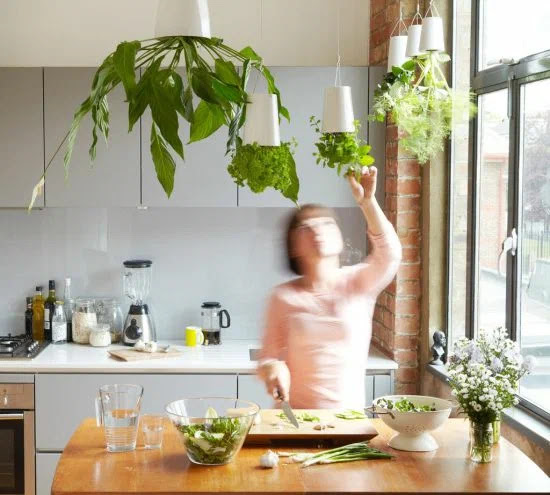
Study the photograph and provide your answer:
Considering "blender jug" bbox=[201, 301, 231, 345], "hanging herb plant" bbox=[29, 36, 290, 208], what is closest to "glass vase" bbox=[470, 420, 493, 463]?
"hanging herb plant" bbox=[29, 36, 290, 208]

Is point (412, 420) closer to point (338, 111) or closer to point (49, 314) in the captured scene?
point (338, 111)

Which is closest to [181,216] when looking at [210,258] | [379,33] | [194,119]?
[210,258]

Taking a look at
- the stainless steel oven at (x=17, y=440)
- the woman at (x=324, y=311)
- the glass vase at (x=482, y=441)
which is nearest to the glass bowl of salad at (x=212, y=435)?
the woman at (x=324, y=311)

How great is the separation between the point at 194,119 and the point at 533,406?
7.27 ft

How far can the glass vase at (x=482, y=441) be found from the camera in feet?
8.50

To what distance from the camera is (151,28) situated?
15.9 feet

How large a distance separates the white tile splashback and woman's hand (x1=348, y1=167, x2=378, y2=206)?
5.31ft

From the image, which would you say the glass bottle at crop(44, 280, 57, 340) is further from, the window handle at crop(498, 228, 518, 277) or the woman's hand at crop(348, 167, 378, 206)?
the window handle at crop(498, 228, 518, 277)

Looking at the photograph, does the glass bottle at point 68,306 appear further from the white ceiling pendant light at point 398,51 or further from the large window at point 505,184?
the white ceiling pendant light at point 398,51

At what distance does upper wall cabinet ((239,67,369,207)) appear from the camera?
14.5 ft

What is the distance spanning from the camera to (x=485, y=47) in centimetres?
375

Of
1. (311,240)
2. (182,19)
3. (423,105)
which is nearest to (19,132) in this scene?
(311,240)

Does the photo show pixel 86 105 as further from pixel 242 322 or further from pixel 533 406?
pixel 242 322

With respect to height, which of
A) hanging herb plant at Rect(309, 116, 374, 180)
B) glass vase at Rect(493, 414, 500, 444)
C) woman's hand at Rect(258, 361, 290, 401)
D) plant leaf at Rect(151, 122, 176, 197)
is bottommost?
glass vase at Rect(493, 414, 500, 444)
